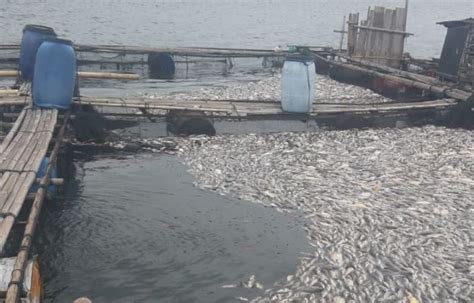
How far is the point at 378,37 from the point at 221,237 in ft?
67.8

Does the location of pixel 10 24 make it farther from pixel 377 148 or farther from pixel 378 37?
pixel 377 148

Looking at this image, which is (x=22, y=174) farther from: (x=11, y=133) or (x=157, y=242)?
(x=11, y=133)

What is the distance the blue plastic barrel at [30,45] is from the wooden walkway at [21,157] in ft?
13.7

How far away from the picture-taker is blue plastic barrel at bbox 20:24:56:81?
17.0m

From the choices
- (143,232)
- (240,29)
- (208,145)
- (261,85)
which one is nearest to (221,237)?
(143,232)

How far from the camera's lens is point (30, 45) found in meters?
17.0

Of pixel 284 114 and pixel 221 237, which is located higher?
pixel 284 114

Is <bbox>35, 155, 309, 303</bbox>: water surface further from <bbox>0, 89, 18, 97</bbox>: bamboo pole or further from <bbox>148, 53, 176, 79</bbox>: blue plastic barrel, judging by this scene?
<bbox>148, 53, 176, 79</bbox>: blue plastic barrel

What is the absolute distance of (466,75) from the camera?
19.9 metres

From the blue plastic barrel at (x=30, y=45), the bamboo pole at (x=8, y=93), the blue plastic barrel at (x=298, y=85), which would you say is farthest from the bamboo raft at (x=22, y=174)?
the blue plastic barrel at (x=298, y=85)

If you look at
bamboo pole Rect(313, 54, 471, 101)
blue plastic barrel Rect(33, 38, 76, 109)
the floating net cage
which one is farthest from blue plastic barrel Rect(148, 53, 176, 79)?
blue plastic barrel Rect(33, 38, 76, 109)

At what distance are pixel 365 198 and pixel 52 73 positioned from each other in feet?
29.2

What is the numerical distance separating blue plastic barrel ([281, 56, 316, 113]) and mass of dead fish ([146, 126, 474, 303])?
3.28 ft

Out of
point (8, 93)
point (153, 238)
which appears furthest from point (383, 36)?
point (153, 238)
